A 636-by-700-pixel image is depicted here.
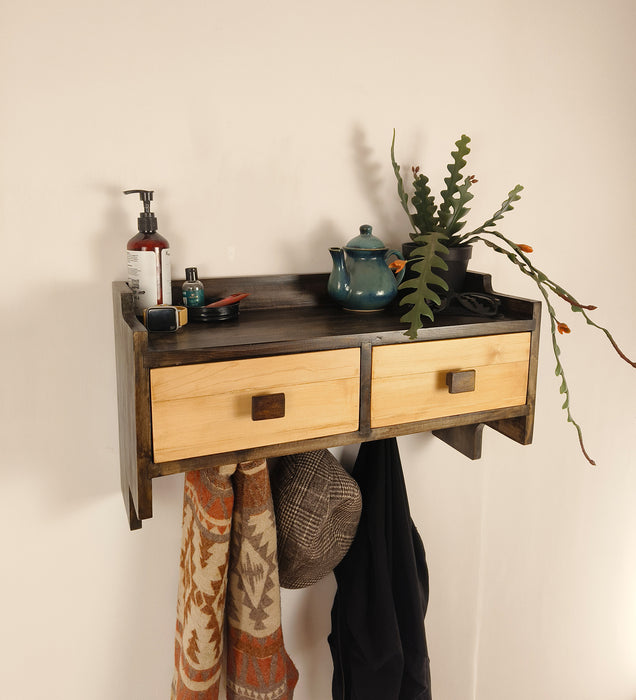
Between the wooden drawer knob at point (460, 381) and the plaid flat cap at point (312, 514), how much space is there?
0.30 meters

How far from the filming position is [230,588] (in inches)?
43.9

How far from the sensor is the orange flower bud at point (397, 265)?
1.10m

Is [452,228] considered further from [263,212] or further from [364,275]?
[263,212]

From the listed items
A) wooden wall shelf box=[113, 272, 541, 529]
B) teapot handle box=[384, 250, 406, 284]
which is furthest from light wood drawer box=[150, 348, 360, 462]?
teapot handle box=[384, 250, 406, 284]

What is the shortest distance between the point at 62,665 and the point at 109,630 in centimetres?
10

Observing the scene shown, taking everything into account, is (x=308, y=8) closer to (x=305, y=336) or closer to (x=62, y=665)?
(x=305, y=336)

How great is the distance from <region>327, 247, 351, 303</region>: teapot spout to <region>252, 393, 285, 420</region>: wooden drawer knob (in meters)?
0.27

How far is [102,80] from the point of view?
3.36 feet

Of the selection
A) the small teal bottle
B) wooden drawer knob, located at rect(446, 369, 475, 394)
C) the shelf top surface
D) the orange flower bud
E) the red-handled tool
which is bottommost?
wooden drawer knob, located at rect(446, 369, 475, 394)

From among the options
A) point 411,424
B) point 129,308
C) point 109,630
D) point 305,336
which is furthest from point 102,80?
point 109,630

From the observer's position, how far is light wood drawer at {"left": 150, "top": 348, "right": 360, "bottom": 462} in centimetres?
87

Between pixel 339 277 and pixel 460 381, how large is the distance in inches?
10.7

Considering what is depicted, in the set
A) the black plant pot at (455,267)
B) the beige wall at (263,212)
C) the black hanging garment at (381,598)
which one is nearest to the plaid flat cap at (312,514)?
the black hanging garment at (381,598)

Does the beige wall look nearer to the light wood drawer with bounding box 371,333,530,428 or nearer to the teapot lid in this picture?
the teapot lid
